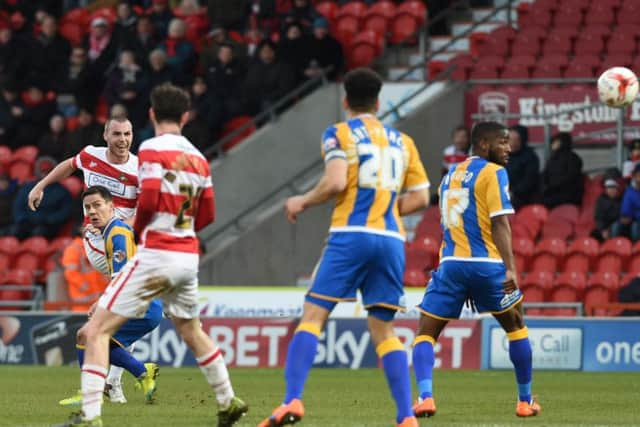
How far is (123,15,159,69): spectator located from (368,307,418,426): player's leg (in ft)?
56.9

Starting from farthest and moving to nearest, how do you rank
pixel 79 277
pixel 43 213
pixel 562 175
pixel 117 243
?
pixel 43 213, pixel 79 277, pixel 562 175, pixel 117 243

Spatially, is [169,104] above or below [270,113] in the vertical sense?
below

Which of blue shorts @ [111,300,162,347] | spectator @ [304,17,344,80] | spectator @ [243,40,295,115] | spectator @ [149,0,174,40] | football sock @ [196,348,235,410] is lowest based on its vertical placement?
football sock @ [196,348,235,410]

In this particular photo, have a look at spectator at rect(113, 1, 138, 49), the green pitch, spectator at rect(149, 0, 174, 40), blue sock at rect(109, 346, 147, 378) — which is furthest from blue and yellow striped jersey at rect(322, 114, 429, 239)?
spectator at rect(149, 0, 174, 40)

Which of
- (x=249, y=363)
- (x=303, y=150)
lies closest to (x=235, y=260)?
(x=303, y=150)

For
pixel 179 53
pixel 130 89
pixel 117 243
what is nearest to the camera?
pixel 117 243

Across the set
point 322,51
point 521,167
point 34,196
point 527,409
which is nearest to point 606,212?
point 521,167

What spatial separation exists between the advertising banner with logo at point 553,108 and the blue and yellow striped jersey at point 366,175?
1372 cm

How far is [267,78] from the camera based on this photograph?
24359 mm

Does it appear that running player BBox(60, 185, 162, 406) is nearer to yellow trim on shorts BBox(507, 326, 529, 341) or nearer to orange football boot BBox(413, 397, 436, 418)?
orange football boot BBox(413, 397, 436, 418)

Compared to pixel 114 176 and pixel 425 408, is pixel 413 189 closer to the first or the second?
pixel 425 408

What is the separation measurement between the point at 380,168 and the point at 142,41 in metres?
17.8

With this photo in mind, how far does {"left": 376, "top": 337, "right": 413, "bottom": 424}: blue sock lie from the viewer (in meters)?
8.82

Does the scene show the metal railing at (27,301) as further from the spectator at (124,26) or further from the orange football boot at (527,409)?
the orange football boot at (527,409)
